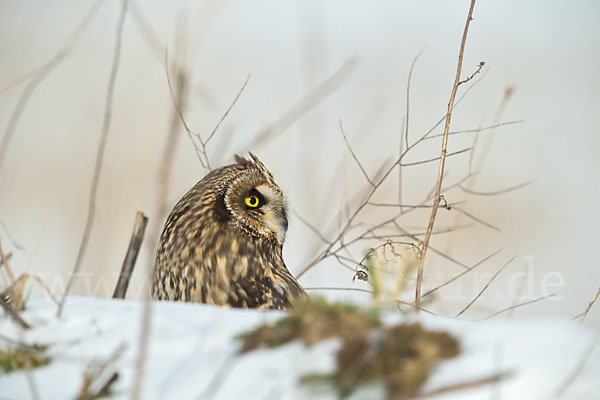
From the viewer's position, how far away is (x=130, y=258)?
247cm

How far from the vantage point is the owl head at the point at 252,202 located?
278 cm

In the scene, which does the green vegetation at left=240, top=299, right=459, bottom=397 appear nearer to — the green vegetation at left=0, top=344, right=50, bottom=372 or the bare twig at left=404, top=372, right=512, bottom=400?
the bare twig at left=404, top=372, right=512, bottom=400

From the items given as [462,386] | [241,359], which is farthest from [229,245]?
[462,386]

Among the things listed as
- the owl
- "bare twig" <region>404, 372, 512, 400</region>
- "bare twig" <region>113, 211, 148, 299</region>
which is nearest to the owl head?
the owl

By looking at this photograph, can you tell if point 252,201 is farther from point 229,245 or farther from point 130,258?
point 130,258

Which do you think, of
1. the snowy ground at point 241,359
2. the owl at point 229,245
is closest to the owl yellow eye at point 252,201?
the owl at point 229,245

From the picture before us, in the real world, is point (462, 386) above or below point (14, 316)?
below

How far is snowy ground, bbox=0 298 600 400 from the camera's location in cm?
120

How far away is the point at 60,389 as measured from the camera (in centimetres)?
134

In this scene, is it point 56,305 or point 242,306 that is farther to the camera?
point 242,306

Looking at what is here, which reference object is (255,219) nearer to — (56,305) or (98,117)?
(56,305)

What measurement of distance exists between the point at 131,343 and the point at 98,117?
5.73 metres

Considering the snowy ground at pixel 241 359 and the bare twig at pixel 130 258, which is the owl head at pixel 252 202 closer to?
the bare twig at pixel 130 258

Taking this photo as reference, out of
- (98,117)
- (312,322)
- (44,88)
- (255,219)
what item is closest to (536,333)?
(312,322)
